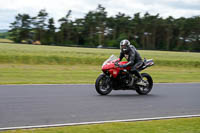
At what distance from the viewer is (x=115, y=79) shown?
10.0 m

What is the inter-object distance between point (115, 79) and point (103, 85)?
0.44 metres

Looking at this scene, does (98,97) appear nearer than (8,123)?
No

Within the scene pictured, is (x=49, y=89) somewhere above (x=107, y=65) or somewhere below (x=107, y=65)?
below

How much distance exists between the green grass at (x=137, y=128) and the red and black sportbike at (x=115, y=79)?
3275 millimetres

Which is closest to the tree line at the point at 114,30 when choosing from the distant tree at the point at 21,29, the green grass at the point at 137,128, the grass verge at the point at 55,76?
the distant tree at the point at 21,29

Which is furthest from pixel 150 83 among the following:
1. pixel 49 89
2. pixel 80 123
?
pixel 80 123

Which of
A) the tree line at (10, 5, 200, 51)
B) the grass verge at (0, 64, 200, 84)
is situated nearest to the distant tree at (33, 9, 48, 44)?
the tree line at (10, 5, 200, 51)

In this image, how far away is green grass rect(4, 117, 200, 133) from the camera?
5703 mm

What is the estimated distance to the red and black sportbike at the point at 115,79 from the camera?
9.82 meters

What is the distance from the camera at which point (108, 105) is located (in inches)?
329

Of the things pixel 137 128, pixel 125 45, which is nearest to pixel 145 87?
pixel 125 45

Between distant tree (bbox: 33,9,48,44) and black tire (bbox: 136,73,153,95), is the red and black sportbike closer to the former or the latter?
black tire (bbox: 136,73,153,95)

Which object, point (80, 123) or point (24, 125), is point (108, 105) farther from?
point (24, 125)

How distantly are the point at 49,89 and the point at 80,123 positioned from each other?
4.58 meters
